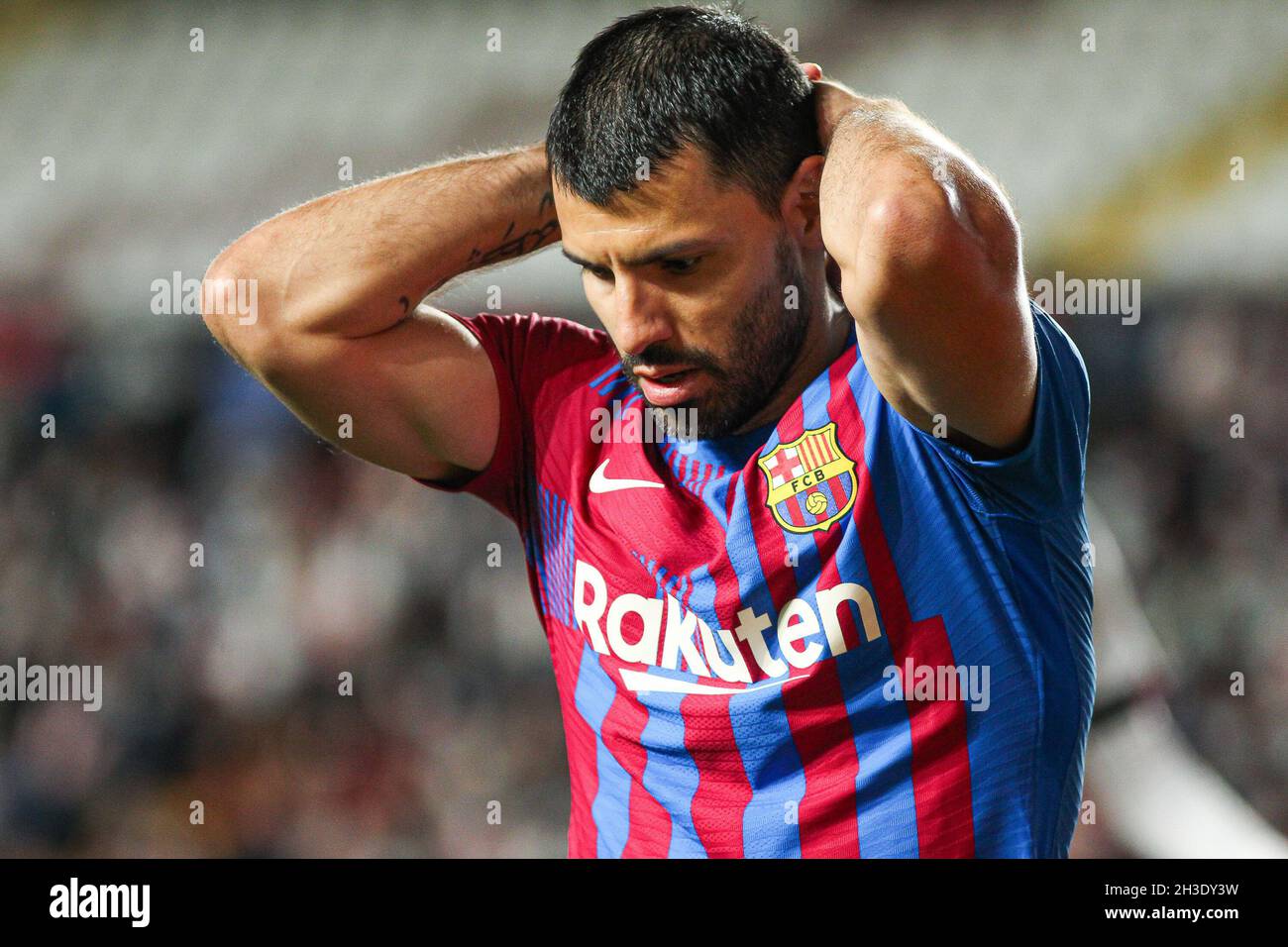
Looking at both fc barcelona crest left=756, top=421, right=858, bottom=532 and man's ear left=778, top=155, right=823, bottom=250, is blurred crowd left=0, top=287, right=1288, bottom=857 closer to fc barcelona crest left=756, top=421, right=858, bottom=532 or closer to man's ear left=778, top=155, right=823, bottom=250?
fc barcelona crest left=756, top=421, right=858, bottom=532

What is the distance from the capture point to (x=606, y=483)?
6.97 ft

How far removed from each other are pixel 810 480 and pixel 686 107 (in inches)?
23.3

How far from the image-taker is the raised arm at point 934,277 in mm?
1488

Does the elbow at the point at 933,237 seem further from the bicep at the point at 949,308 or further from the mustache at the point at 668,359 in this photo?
the mustache at the point at 668,359

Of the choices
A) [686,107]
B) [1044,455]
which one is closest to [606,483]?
[686,107]

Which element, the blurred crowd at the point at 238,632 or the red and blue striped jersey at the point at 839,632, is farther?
the blurred crowd at the point at 238,632

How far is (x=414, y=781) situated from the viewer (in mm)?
4895

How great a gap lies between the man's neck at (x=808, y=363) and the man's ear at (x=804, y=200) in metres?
0.14

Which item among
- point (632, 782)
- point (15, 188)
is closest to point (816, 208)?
point (632, 782)

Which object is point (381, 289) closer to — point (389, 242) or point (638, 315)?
point (389, 242)

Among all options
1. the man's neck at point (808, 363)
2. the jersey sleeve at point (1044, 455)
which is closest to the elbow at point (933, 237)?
the jersey sleeve at point (1044, 455)

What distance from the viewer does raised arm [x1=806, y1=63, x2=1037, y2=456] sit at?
1.49 metres

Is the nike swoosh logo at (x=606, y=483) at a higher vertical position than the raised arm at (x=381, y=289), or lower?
lower
